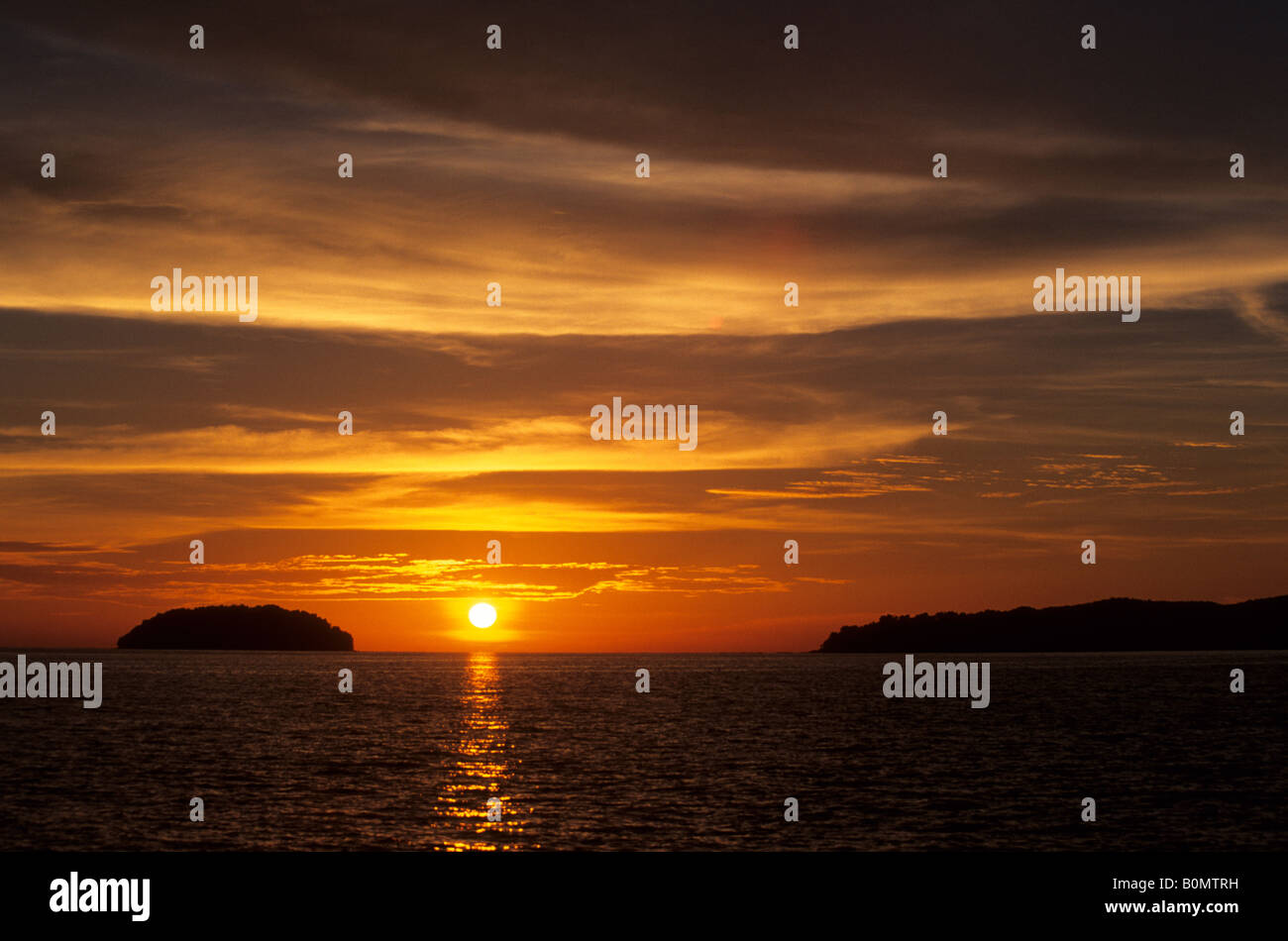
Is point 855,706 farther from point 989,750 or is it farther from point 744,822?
point 744,822

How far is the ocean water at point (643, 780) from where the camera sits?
4325cm

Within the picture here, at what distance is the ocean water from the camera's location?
4325 cm

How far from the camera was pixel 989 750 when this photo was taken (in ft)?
254

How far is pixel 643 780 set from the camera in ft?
196
